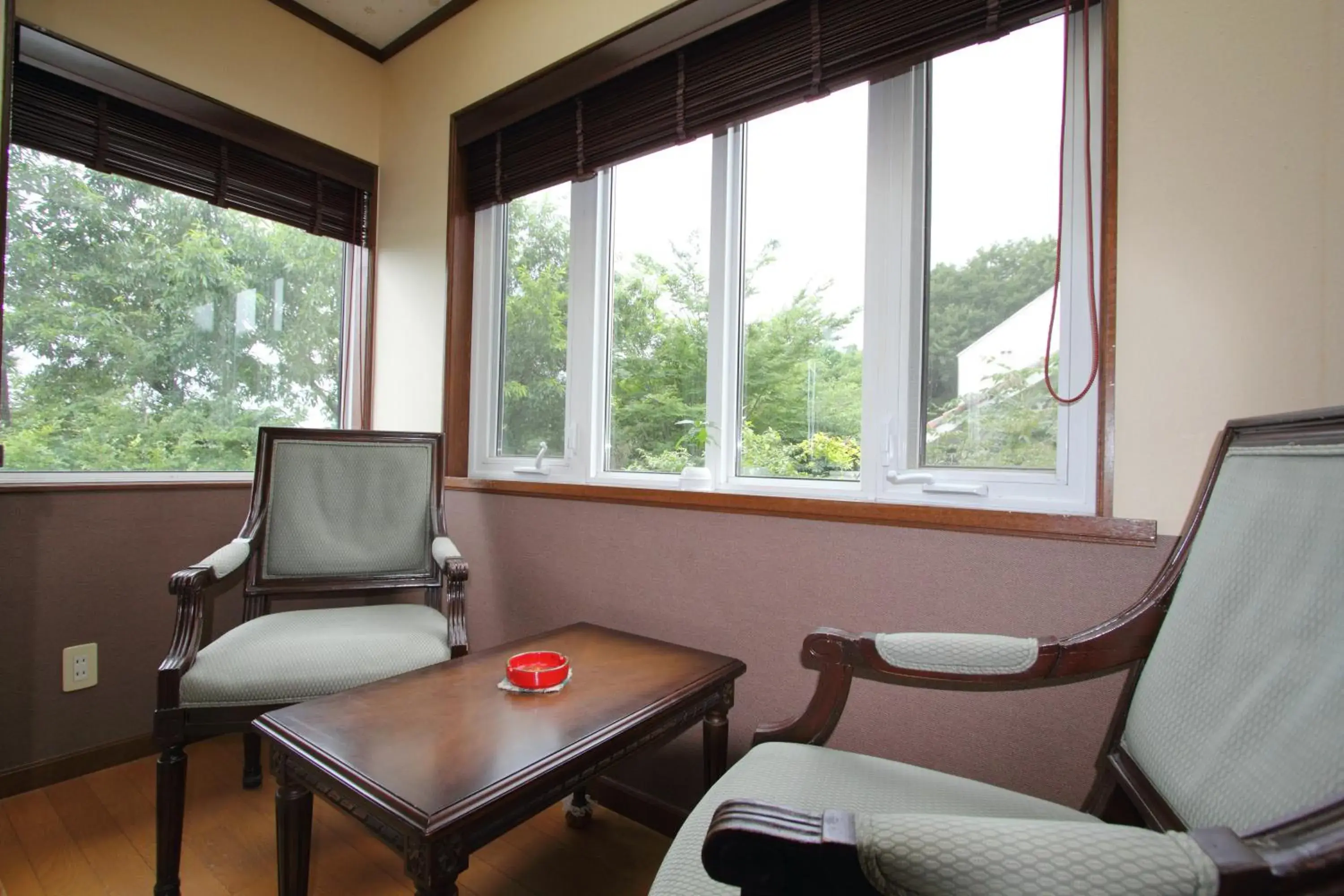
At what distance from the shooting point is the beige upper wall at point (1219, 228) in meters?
0.93

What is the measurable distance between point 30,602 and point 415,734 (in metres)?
1.64

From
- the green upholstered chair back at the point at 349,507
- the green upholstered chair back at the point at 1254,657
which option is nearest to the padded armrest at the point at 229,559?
the green upholstered chair back at the point at 349,507

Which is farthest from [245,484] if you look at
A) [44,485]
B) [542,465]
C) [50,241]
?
[542,465]

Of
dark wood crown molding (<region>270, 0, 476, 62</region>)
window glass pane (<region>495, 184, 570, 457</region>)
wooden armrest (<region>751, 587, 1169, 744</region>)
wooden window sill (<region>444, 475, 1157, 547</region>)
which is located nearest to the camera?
wooden armrest (<region>751, 587, 1169, 744</region>)

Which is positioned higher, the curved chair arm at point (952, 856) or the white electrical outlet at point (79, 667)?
the curved chair arm at point (952, 856)

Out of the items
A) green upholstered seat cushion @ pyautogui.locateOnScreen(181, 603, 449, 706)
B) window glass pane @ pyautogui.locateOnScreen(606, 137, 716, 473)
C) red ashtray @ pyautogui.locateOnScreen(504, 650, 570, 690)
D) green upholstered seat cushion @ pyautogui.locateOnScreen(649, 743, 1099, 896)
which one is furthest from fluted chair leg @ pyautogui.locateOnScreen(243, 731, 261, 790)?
green upholstered seat cushion @ pyautogui.locateOnScreen(649, 743, 1099, 896)

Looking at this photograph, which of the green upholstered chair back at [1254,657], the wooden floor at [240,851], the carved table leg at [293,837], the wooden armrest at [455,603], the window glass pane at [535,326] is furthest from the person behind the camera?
the window glass pane at [535,326]

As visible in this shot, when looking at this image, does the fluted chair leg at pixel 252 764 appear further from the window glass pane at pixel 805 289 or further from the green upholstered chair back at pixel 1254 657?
the green upholstered chair back at pixel 1254 657

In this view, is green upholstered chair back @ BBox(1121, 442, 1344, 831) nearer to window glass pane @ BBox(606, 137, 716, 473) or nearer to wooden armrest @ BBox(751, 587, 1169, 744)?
wooden armrest @ BBox(751, 587, 1169, 744)

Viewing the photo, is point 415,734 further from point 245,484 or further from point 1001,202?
point 245,484

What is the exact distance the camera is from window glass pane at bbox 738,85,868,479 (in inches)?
58.7

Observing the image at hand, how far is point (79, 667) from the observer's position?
180cm

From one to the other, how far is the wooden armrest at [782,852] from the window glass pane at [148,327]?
236cm

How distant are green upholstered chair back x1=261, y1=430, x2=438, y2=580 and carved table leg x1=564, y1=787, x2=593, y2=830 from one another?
2.63 ft
